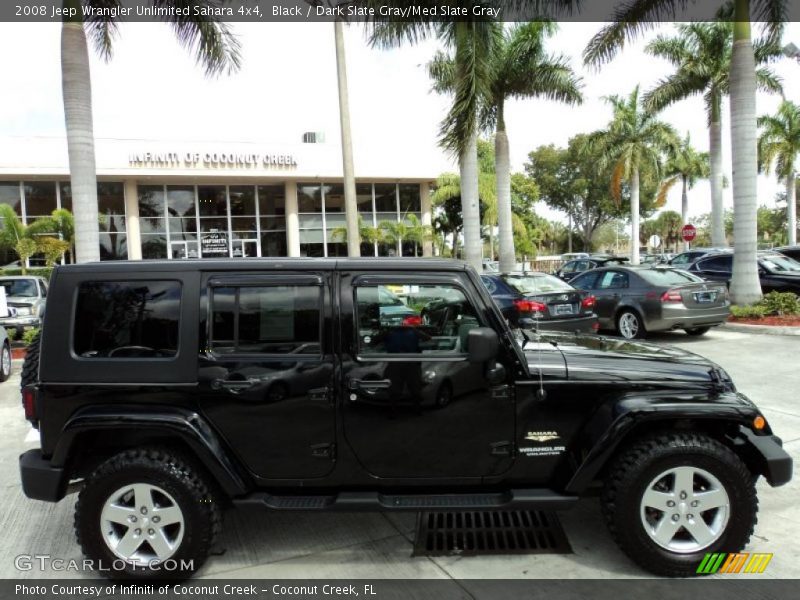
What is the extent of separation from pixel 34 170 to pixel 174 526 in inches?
996

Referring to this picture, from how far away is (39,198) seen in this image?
Result: 2508cm

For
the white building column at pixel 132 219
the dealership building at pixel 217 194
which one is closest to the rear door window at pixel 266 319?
the dealership building at pixel 217 194

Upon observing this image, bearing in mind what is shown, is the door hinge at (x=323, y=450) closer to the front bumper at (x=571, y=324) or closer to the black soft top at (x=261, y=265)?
the black soft top at (x=261, y=265)

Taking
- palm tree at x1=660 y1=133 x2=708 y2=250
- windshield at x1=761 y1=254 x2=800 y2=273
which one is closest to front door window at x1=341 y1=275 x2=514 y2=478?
windshield at x1=761 y1=254 x2=800 y2=273

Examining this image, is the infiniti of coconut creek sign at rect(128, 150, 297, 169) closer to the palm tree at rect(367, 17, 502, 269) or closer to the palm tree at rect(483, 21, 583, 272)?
the palm tree at rect(483, 21, 583, 272)

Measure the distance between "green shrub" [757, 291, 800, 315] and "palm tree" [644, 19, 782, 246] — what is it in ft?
34.1

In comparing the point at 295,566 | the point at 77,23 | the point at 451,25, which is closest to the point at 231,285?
the point at 295,566

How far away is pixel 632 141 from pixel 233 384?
29554mm

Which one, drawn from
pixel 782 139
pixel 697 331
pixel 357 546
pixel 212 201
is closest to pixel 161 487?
pixel 357 546

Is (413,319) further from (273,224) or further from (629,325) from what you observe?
(273,224)

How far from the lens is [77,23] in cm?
1021

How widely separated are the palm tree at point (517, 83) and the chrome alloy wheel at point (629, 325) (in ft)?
22.8

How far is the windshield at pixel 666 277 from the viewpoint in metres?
10.8

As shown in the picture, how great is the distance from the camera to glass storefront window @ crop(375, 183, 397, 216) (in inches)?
1163
